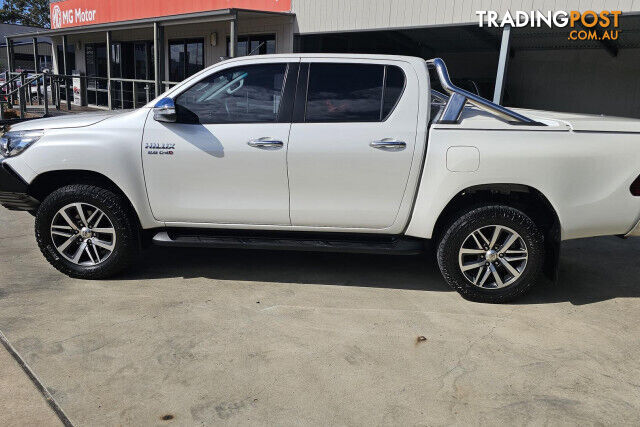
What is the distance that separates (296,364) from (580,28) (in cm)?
1294

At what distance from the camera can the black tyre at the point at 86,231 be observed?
4.31 meters

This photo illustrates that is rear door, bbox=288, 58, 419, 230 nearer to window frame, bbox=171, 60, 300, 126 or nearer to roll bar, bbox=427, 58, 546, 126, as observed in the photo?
window frame, bbox=171, 60, 300, 126

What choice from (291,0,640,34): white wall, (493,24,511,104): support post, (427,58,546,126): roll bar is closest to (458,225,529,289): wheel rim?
(427,58,546,126): roll bar

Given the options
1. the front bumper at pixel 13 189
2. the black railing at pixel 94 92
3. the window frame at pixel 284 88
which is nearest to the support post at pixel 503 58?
the window frame at pixel 284 88

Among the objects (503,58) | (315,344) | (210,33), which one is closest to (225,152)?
(315,344)

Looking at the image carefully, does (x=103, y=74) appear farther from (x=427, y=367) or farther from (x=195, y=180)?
(x=427, y=367)

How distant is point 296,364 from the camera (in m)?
3.22

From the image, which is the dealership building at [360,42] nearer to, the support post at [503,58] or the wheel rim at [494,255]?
the support post at [503,58]

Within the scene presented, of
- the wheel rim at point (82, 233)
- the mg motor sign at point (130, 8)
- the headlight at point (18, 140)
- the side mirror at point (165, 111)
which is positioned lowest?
the wheel rim at point (82, 233)

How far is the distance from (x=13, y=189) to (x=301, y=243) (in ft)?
7.94

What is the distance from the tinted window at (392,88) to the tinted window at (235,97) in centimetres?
84

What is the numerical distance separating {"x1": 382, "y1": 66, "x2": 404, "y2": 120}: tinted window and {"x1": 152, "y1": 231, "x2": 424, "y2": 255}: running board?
101 centimetres

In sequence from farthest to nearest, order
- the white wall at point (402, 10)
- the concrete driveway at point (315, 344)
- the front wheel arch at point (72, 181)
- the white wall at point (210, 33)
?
the white wall at point (210, 33) → the white wall at point (402, 10) → the front wheel arch at point (72, 181) → the concrete driveway at point (315, 344)

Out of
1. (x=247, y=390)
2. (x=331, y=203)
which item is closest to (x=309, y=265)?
(x=331, y=203)
